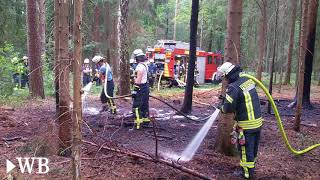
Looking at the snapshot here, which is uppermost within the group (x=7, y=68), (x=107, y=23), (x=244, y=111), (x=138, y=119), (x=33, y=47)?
(x=107, y=23)

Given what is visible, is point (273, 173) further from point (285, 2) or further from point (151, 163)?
point (285, 2)

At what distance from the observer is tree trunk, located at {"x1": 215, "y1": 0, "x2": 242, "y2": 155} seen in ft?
22.6

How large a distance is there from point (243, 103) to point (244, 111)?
13 centimetres

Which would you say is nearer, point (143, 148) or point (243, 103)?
point (243, 103)

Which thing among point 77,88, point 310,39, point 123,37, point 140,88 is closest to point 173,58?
point 123,37

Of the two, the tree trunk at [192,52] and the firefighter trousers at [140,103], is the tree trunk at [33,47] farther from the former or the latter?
the tree trunk at [192,52]

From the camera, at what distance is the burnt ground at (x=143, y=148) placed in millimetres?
5777

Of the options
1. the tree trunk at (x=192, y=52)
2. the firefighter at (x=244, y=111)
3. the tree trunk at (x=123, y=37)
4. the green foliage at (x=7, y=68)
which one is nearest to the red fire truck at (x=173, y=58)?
the tree trunk at (x=123, y=37)

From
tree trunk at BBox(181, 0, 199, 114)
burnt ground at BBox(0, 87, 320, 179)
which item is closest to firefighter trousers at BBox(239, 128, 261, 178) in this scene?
burnt ground at BBox(0, 87, 320, 179)

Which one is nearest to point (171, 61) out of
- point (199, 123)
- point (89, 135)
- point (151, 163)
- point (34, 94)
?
point (34, 94)

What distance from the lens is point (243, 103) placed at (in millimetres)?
5941

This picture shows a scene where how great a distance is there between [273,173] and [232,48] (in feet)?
7.81

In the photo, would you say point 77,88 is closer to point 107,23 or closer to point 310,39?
point 310,39

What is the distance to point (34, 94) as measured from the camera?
13891mm
